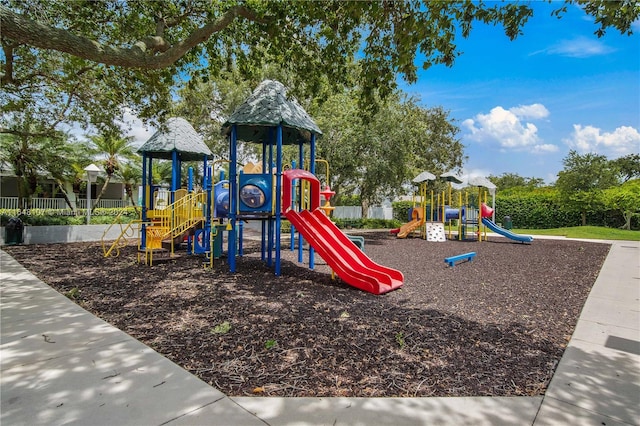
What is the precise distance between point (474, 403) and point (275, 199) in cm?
605

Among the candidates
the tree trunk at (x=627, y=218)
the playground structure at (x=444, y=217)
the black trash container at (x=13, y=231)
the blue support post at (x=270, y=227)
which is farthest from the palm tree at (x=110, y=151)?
the tree trunk at (x=627, y=218)

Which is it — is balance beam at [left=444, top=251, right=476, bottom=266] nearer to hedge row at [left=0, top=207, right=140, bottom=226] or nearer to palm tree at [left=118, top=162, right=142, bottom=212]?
hedge row at [left=0, top=207, right=140, bottom=226]

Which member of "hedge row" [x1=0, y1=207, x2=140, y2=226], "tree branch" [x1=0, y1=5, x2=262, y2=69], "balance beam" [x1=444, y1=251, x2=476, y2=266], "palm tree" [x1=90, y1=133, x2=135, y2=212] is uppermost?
"palm tree" [x1=90, y1=133, x2=135, y2=212]

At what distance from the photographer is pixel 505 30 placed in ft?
16.8

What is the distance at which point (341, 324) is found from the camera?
4.45 meters

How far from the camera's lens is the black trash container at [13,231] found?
13.3 metres

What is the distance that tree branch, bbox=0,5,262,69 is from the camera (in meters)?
4.02

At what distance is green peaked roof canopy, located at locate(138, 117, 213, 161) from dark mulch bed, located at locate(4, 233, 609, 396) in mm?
Answer: 4349

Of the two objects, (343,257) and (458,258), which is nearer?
(343,257)

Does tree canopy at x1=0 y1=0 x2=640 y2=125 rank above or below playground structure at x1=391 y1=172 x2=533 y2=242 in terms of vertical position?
above

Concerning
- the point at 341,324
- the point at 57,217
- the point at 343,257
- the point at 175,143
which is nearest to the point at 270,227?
the point at 343,257

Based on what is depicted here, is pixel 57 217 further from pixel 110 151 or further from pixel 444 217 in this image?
pixel 444 217

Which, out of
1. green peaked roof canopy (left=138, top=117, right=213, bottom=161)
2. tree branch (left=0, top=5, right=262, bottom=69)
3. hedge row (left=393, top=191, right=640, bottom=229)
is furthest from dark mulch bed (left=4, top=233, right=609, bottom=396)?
hedge row (left=393, top=191, right=640, bottom=229)

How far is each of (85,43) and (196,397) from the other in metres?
4.60
